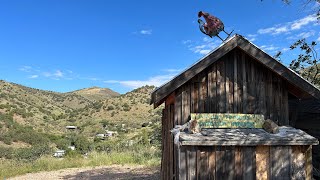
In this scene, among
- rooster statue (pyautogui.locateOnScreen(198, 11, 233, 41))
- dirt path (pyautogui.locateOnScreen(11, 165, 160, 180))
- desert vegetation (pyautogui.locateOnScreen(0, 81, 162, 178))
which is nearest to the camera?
rooster statue (pyautogui.locateOnScreen(198, 11, 233, 41))

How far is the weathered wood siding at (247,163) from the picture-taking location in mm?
5977

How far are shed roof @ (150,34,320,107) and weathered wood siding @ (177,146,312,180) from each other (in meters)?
1.22

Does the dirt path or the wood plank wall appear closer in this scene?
the wood plank wall

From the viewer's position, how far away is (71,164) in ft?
56.1

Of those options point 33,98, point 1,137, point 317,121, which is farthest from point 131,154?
point 33,98

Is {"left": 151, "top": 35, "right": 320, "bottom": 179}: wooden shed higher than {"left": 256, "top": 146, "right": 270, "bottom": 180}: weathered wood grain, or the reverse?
{"left": 151, "top": 35, "right": 320, "bottom": 179}: wooden shed

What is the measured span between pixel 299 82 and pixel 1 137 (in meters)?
30.8

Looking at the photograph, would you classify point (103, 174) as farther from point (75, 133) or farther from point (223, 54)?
point (75, 133)

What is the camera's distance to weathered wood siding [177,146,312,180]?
5.98 m

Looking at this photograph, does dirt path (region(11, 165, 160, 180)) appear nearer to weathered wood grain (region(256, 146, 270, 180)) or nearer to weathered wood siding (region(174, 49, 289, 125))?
weathered wood siding (region(174, 49, 289, 125))

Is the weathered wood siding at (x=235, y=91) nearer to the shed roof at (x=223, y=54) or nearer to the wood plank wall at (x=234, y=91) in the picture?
the wood plank wall at (x=234, y=91)

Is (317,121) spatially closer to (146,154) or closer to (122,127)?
(146,154)

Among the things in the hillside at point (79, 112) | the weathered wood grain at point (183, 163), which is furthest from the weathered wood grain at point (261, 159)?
the hillside at point (79, 112)

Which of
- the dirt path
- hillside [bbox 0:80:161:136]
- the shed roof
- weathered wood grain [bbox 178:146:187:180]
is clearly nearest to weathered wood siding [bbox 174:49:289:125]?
the shed roof
